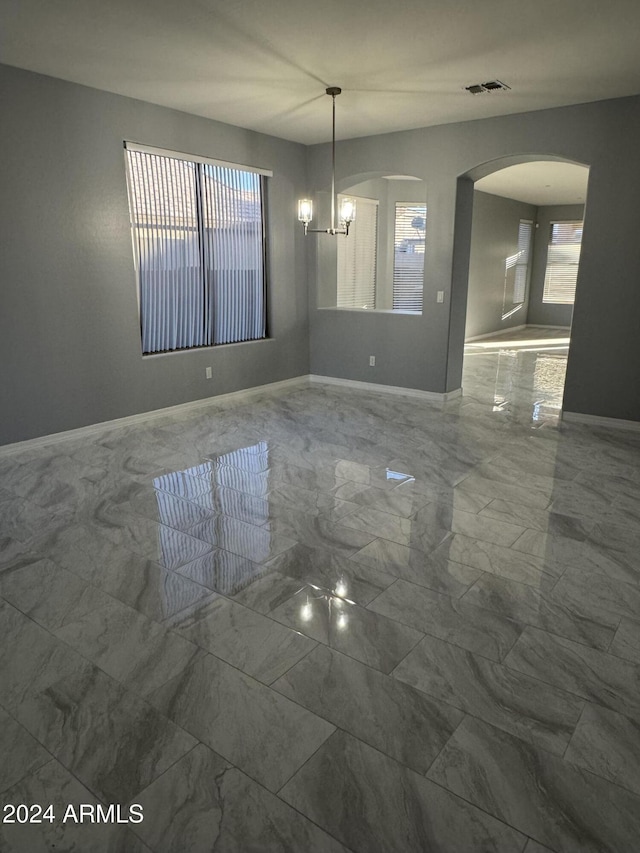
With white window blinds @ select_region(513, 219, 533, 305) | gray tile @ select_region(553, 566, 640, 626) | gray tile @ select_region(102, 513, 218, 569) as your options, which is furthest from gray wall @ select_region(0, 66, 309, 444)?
white window blinds @ select_region(513, 219, 533, 305)

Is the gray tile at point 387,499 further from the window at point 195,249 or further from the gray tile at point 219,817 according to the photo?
the window at point 195,249

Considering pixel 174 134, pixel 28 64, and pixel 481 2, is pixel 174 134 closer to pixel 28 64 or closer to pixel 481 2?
pixel 28 64

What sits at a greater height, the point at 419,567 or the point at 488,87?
the point at 488,87

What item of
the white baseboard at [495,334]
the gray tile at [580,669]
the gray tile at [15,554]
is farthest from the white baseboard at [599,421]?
the white baseboard at [495,334]

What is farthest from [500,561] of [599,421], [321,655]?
[599,421]

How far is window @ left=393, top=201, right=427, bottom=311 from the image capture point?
9.35 meters

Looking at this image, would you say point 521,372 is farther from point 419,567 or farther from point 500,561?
point 419,567

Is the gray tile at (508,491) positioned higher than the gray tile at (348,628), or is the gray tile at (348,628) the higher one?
the gray tile at (508,491)

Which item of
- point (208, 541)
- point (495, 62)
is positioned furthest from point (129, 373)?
point (495, 62)

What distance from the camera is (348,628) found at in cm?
246

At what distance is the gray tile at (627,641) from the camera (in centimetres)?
231

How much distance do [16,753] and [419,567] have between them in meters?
1.86

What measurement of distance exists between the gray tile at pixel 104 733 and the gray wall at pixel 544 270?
13407 millimetres

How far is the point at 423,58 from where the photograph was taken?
12.9 feet
